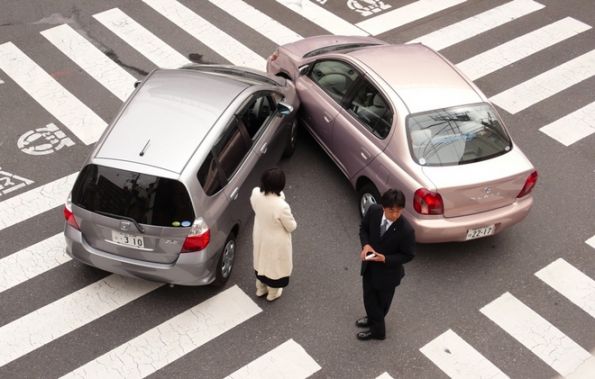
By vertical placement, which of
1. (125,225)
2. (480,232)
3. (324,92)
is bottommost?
(480,232)

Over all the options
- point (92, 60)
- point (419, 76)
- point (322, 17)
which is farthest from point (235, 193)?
point (322, 17)

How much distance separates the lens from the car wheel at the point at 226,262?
7585mm

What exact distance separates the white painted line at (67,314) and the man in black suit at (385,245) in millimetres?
2538

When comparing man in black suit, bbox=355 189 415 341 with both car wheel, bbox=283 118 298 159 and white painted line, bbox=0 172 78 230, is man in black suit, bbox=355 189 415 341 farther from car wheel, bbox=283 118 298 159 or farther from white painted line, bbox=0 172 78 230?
white painted line, bbox=0 172 78 230

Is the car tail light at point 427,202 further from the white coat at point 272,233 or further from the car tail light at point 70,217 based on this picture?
the car tail light at point 70,217

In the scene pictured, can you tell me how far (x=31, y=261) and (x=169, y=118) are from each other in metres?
2.27

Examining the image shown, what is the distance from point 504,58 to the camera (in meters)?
12.3

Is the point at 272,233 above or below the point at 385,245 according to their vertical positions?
below

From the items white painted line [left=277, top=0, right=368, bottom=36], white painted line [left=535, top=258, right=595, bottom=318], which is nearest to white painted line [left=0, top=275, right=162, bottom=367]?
white painted line [left=535, top=258, right=595, bottom=318]

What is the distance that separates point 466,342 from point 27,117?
22.2ft

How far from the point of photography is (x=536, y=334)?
24.5 feet

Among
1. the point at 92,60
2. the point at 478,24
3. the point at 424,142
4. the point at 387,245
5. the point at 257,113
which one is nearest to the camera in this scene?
the point at 387,245

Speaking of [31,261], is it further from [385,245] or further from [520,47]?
[520,47]

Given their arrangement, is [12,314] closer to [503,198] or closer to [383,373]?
[383,373]
